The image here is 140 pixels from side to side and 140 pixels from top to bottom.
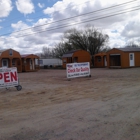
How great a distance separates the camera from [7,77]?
13.2 m

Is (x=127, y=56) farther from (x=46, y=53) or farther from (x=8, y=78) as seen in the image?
(x=46, y=53)

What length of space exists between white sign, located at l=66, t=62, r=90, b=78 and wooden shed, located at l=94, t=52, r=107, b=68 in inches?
1020

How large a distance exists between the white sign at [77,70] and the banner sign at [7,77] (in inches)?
249

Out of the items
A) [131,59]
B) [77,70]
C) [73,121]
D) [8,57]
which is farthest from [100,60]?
[73,121]

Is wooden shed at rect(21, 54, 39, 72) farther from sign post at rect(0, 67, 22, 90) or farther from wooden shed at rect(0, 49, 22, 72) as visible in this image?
sign post at rect(0, 67, 22, 90)

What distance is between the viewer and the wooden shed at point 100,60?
1811 inches

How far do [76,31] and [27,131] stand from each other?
178 feet

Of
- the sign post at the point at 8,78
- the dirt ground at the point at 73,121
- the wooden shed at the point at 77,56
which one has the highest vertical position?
the wooden shed at the point at 77,56

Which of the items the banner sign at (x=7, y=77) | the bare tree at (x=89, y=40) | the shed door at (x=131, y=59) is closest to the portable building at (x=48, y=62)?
the bare tree at (x=89, y=40)

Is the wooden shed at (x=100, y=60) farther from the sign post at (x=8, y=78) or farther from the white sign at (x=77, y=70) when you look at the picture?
the sign post at (x=8, y=78)

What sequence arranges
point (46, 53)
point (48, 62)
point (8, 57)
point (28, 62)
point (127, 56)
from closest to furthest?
point (127, 56)
point (8, 57)
point (28, 62)
point (48, 62)
point (46, 53)

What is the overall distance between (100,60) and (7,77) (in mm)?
36153

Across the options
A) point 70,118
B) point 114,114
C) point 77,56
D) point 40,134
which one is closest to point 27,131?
point 40,134

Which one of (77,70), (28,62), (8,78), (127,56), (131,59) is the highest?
(127,56)
